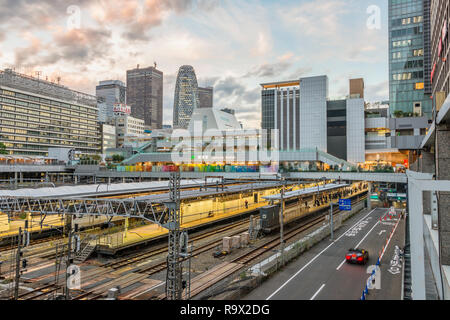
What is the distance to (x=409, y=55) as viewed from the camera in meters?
99.5

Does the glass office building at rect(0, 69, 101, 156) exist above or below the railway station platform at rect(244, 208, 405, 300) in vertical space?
above

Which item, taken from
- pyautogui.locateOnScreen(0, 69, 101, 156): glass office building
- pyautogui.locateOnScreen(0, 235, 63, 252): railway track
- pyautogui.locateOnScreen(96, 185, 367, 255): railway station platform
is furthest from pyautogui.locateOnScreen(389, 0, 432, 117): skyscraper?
pyautogui.locateOnScreen(0, 69, 101, 156): glass office building

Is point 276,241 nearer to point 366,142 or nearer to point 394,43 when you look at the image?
point 366,142

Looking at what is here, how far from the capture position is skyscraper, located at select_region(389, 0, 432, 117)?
96056 mm

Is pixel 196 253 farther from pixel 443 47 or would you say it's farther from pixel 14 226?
pixel 443 47

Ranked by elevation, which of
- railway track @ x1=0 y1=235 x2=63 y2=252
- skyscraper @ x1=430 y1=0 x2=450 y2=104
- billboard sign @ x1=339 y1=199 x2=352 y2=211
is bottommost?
railway track @ x1=0 y1=235 x2=63 y2=252

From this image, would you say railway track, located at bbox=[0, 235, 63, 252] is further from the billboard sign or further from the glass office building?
the glass office building

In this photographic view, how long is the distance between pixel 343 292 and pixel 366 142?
86.7 meters

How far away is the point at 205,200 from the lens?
38.7 meters

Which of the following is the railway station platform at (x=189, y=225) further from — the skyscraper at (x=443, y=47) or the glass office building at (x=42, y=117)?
the glass office building at (x=42, y=117)

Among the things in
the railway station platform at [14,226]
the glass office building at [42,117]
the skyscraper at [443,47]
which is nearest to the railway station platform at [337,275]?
the skyscraper at [443,47]

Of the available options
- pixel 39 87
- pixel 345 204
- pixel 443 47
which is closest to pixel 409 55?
pixel 345 204

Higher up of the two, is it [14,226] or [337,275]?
[14,226]
